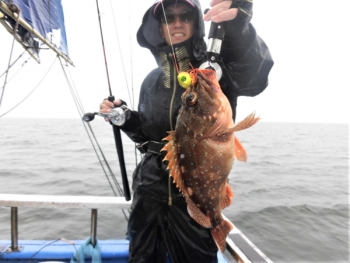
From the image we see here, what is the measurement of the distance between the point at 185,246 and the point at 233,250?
809 millimetres

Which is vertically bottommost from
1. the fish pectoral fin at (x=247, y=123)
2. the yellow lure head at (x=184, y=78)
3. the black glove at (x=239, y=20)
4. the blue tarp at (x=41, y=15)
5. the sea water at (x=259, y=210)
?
the sea water at (x=259, y=210)

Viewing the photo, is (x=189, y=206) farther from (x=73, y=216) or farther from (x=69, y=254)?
(x=73, y=216)

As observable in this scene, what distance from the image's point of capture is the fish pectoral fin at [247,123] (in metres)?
1.53

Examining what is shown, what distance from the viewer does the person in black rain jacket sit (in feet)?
6.47

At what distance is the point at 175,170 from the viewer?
1755mm

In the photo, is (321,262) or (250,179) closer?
(321,262)

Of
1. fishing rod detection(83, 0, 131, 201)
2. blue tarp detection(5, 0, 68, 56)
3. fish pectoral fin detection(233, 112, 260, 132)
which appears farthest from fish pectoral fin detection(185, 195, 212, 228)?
blue tarp detection(5, 0, 68, 56)

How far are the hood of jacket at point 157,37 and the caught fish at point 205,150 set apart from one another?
2.59 ft

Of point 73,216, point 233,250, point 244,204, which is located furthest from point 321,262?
point 73,216

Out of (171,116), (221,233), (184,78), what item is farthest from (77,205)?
(184,78)

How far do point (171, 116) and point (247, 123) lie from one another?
78 centimetres

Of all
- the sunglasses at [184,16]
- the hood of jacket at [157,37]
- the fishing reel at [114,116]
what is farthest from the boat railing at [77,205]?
the sunglasses at [184,16]

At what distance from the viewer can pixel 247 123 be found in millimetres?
1533

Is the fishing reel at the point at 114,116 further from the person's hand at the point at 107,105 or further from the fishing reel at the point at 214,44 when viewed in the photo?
the fishing reel at the point at 214,44
